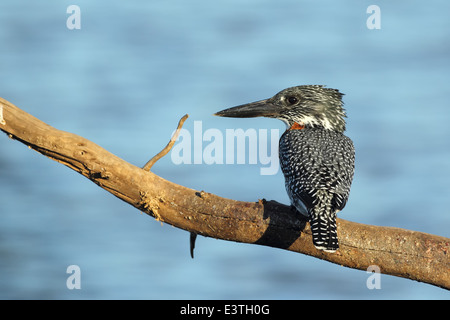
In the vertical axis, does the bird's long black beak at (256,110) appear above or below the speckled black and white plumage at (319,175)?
above

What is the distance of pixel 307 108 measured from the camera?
6398 mm

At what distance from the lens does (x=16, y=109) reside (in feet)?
16.9

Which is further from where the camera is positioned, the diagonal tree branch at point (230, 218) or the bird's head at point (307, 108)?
the bird's head at point (307, 108)

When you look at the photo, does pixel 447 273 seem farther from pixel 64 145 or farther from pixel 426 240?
pixel 64 145

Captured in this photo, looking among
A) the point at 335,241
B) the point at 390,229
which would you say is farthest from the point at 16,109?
the point at 390,229

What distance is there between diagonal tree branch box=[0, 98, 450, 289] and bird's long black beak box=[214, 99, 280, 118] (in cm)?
169

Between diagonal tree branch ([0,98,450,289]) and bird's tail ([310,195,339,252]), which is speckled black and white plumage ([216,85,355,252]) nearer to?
bird's tail ([310,195,339,252])

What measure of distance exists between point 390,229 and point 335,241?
1.86ft

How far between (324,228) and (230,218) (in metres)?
0.79

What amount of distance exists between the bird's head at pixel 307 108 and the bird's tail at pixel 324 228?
5.68 feet

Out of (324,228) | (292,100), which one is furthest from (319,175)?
(292,100)

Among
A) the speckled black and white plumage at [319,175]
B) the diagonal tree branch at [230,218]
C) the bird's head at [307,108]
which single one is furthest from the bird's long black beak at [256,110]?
the diagonal tree branch at [230,218]

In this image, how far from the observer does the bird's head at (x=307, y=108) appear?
6.38 metres

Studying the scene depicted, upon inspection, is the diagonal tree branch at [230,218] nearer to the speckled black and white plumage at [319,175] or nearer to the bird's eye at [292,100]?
the speckled black and white plumage at [319,175]
